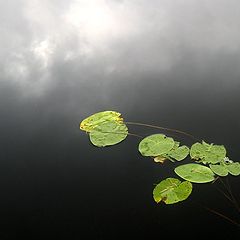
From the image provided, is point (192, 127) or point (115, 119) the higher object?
point (115, 119)

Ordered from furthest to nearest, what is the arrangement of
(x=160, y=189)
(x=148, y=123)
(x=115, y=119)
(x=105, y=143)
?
(x=148, y=123), (x=115, y=119), (x=105, y=143), (x=160, y=189)

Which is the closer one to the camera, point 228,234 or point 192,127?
point 228,234

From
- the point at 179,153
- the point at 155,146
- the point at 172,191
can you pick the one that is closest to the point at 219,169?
the point at 179,153

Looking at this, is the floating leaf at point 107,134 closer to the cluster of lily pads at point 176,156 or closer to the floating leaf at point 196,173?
the cluster of lily pads at point 176,156

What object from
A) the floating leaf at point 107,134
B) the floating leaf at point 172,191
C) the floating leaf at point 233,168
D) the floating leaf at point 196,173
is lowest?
the floating leaf at point 172,191

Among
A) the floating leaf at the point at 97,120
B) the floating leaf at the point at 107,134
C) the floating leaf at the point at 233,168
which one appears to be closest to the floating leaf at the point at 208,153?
the floating leaf at the point at 233,168

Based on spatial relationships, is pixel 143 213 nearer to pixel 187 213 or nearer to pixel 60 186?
pixel 187 213

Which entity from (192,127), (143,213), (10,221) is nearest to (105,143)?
(143,213)

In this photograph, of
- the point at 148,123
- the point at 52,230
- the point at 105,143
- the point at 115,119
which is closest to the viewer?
the point at 105,143
